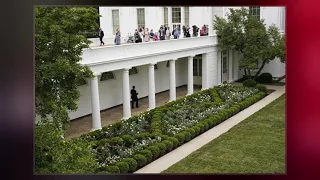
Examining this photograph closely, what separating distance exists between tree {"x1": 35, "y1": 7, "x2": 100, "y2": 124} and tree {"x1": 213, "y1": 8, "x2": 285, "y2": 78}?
17.4 m

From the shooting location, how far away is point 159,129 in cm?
1656

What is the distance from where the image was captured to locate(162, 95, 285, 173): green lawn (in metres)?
13.3

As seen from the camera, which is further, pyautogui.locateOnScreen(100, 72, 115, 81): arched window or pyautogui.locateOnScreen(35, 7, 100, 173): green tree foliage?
pyautogui.locateOnScreen(100, 72, 115, 81): arched window

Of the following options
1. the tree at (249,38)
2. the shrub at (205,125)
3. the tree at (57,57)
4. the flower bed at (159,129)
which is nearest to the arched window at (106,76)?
the flower bed at (159,129)

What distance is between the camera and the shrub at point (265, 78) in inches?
1145

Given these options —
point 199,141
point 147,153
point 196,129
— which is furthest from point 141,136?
point 196,129

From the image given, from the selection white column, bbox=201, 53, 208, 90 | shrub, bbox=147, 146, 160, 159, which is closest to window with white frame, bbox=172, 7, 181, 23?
white column, bbox=201, 53, 208, 90

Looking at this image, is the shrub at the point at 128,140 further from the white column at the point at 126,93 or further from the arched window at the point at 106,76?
the arched window at the point at 106,76

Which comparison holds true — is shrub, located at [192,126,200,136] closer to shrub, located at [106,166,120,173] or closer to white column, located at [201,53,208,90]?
shrub, located at [106,166,120,173]

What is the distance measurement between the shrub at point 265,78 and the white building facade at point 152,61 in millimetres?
1170

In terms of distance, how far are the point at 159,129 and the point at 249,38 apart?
1284cm

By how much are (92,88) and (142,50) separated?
12.9 ft
